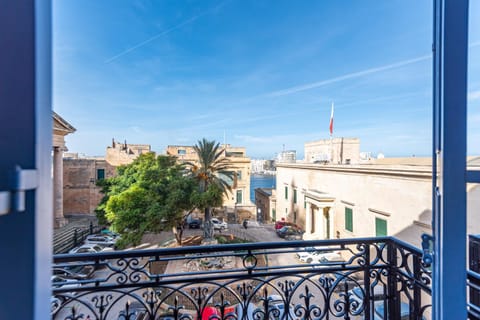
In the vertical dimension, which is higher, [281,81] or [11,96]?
[281,81]

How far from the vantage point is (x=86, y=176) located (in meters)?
12.0

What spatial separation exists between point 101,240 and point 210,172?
4807mm

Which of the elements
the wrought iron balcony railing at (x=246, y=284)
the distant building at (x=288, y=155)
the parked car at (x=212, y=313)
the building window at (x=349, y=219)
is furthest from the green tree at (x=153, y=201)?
the wrought iron balcony railing at (x=246, y=284)

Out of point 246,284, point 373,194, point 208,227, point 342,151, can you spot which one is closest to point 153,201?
point 208,227

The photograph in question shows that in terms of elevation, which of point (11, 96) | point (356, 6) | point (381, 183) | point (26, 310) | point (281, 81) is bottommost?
point (381, 183)

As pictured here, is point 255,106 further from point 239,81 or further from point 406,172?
point 406,172

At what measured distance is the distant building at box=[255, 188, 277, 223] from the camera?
49.0 feet

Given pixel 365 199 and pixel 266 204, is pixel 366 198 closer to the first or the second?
pixel 365 199

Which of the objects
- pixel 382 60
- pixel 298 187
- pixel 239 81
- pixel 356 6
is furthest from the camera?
pixel 298 187

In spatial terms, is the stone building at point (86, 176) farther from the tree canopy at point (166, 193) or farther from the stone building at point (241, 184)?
the stone building at point (241, 184)

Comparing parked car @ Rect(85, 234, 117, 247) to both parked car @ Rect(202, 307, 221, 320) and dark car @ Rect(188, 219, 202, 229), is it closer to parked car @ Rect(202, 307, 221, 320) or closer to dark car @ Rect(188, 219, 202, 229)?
dark car @ Rect(188, 219, 202, 229)

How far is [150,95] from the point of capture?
6.18 metres

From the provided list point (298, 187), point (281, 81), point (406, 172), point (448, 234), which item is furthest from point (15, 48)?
point (298, 187)

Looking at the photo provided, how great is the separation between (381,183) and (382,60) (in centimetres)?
408
